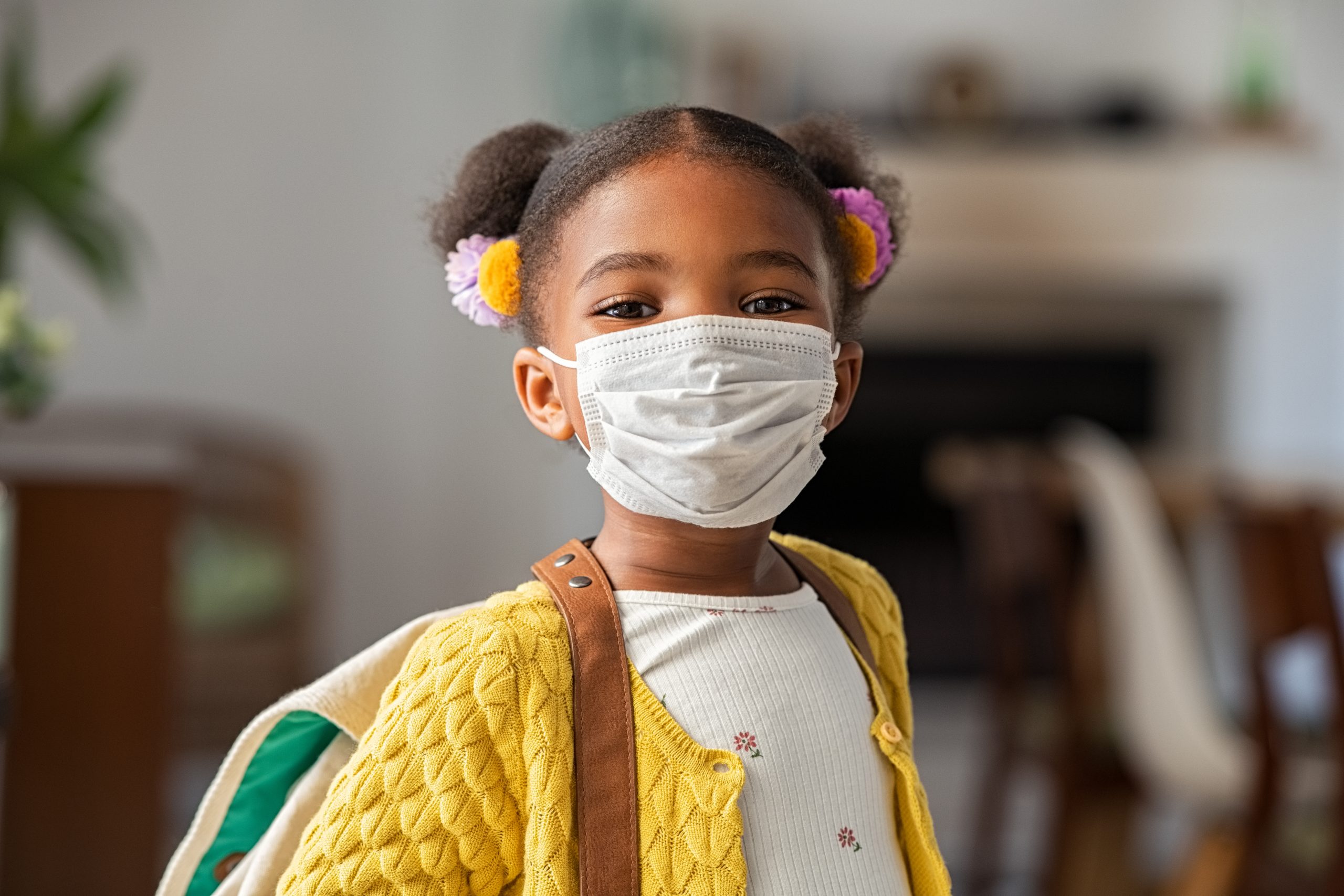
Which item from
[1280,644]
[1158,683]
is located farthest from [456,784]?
[1158,683]

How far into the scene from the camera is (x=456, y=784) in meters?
0.69

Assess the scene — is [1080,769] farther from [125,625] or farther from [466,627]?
[466,627]

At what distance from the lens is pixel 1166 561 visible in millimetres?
2355

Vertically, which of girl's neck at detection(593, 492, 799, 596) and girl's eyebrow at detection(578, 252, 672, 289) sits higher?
girl's eyebrow at detection(578, 252, 672, 289)

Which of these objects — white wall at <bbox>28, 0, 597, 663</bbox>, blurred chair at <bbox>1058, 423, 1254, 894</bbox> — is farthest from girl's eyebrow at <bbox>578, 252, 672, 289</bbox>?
white wall at <bbox>28, 0, 597, 663</bbox>

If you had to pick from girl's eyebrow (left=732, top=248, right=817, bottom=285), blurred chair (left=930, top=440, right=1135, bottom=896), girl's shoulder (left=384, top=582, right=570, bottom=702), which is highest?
girl's eyebrow (left=732, top=248, right=817, bottom=285)

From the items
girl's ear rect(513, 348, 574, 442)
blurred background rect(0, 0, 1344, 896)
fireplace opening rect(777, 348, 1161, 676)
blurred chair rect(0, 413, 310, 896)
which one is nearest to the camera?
girl's ear rect(513, 348, 574, 442)

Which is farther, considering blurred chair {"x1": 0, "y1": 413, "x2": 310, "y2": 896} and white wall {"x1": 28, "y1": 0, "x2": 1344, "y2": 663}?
white wall {"x1": 28, "y1": 0, "x2": 1344, "y2": 663}

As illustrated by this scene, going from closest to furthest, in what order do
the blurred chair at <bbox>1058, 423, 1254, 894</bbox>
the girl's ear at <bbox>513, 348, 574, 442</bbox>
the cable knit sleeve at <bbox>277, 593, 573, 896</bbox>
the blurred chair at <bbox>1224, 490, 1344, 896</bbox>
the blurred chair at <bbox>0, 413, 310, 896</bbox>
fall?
the cable knit sleeve at <bbox>277, 593, 573, 896</bbox>, the girl's ear at <bbox>513, 348, 574, 442</bbox>, the blurred chair at <bbox>1224, 490, 1344, 896</bbox>, the blurred chair at <bbox>1058, 423, 1254, 894</bbox>, the blurred chair at <bbox>0, 413, 310, 896</bbox>

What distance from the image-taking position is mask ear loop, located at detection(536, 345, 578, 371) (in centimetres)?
76

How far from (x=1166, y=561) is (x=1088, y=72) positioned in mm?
2643


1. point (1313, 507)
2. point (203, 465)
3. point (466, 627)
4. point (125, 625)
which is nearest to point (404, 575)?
point (203, 465)

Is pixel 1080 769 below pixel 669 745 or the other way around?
below

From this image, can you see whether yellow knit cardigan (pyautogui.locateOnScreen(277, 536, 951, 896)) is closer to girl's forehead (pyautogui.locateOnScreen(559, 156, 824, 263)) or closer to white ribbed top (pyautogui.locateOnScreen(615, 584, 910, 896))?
white ribbed top (pyautogui.locateOnScreen(615, 584, 910, 896))
